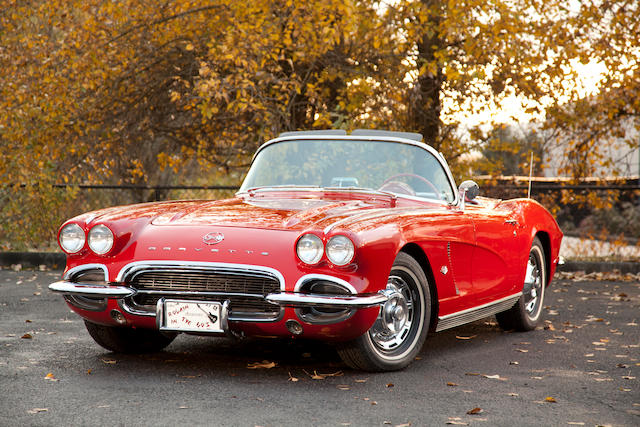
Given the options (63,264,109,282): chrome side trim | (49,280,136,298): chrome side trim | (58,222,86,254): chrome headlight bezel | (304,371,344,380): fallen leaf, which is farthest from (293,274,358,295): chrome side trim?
(58,222,86,254): chrome headlight bezel

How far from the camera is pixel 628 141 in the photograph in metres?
12.8

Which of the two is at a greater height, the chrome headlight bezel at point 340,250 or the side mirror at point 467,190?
the side mirror at point 467,190

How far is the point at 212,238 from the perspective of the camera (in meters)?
4.95

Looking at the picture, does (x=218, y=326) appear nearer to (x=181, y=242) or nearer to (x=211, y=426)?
(x=181, y=242)

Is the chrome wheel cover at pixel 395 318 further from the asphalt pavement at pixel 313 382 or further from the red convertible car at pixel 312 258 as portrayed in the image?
the asphalt pavement at pixel 313 382

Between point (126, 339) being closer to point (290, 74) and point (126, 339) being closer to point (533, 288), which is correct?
point (533, 288)

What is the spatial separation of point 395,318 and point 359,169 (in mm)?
1365

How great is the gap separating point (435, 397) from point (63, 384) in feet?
6.69

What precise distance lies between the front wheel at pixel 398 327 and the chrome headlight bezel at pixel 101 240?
151 centimetres

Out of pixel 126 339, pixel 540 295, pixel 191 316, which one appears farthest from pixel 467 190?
pixel 126 339

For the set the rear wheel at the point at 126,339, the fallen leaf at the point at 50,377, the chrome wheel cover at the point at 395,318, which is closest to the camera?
the fallen leaf at the point at 50,377

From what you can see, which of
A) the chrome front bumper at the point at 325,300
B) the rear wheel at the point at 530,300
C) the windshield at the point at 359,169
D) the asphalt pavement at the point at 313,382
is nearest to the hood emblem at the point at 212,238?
the chrome front bumper at the point at 325,300

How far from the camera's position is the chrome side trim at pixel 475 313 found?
18.6ft

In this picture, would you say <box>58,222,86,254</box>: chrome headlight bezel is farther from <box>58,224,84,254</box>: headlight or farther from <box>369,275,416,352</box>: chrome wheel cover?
<box>369,275,416,352</box>: chrome wheel cover
